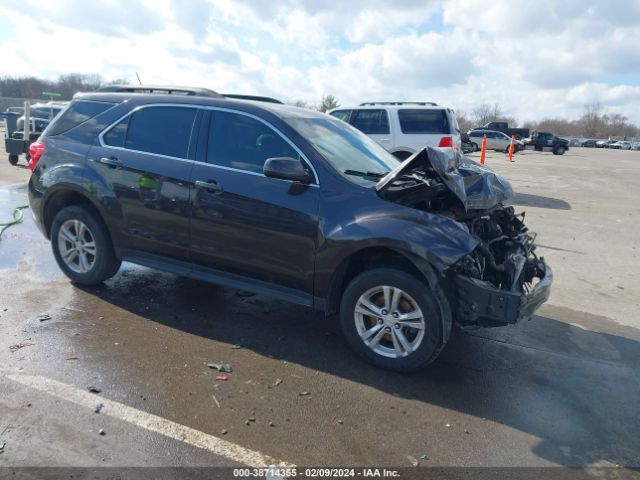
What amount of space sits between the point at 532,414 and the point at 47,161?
505cm

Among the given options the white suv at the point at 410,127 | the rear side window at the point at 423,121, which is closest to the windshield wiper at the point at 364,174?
the white suv at the point at 410,127

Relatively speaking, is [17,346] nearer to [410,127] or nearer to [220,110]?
[220,110]

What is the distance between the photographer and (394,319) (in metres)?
3.82

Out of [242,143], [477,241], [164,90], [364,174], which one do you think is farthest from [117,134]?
[477,241]

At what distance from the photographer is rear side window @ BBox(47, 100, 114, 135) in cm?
514

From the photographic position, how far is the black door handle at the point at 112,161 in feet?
15.8

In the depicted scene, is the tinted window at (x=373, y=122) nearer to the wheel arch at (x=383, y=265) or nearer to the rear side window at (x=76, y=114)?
the rear side window at (x=76, y=114)

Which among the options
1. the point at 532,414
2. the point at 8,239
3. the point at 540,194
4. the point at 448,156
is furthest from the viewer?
the point at 540,194

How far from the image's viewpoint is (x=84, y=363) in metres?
Result: 3.83

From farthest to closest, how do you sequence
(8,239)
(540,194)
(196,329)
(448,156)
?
(540,194) < (8,239) < (196,329) < (448,156)

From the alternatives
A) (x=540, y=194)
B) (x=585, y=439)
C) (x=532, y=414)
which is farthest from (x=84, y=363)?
(x=540, y=194)

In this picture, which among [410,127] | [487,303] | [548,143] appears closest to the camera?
[487,303]

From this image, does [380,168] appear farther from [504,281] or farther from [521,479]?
[521,479]

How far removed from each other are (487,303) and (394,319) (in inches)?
26.9
